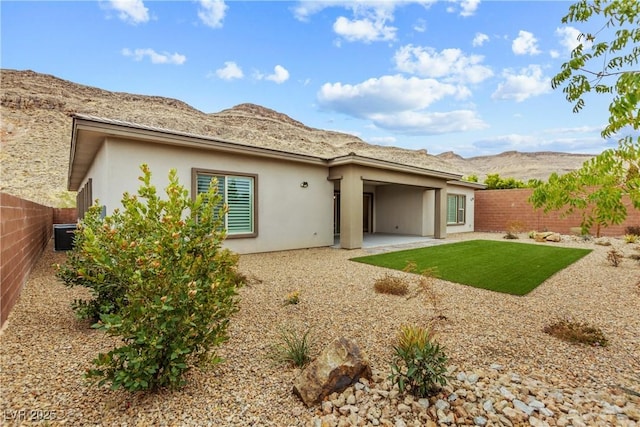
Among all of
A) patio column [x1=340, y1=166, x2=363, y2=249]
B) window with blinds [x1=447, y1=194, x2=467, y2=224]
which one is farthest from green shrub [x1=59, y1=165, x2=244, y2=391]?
window with blinds [x1=447, y1=194, x2=467, y2=224]

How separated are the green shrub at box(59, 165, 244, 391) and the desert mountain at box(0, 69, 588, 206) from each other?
2774 cm

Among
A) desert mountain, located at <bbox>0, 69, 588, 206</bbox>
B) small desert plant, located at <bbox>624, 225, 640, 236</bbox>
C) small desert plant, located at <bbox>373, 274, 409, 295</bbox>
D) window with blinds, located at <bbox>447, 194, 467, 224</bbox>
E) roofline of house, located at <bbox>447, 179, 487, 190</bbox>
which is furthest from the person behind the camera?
desert mountain, located at <bbox>0, 69, 588, 206</bbox>

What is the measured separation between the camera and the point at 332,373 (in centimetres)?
280

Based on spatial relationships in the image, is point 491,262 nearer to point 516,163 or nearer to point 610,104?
point 610,104

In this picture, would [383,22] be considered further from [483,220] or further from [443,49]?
[483,220]

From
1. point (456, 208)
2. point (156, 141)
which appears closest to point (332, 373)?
point (156, 141)

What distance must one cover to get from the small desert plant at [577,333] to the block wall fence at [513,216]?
14967 mm

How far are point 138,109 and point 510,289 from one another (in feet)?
159

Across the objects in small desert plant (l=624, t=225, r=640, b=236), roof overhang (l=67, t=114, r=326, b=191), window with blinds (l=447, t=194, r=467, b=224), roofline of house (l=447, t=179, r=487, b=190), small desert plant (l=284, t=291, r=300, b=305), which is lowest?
small desert plant (l=284, t=291, r=300, b=305)

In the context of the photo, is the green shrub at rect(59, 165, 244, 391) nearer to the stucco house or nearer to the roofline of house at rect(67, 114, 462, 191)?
the roofline of house at rect(67, 114, 462, 191)

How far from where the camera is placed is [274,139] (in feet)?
156

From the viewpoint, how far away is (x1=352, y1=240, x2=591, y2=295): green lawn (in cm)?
699

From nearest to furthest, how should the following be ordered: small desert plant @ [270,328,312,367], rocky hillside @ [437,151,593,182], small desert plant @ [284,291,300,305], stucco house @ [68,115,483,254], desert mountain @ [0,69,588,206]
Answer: small desert plant @ [270,328,312,367]
small desert plant @ [284,291,300,305]
stucco house @ [68,115,483,254]
desert mountain @ [0,69,588,206]
rocky hillside @ [437,151,593,182]

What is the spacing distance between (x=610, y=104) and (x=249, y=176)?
28.8 feet
